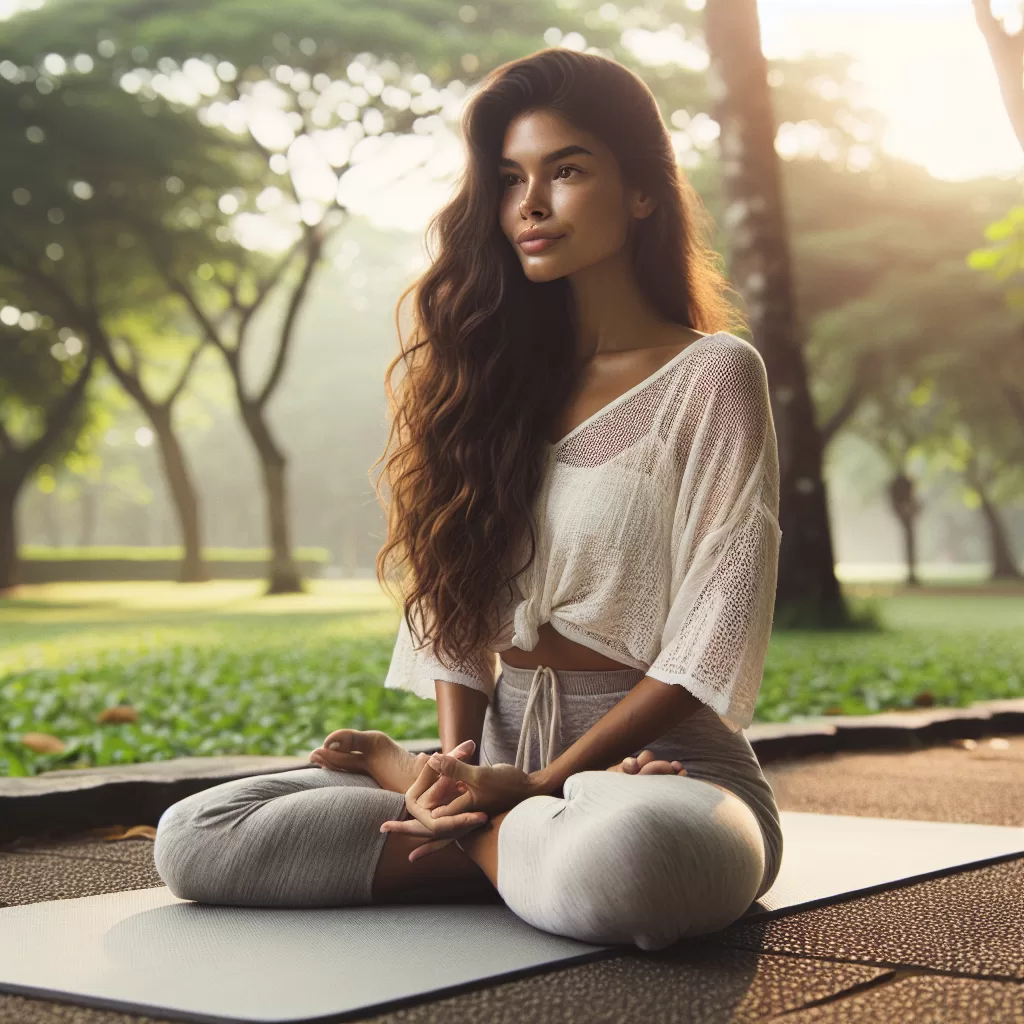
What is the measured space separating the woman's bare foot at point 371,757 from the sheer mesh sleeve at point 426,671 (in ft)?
0.47

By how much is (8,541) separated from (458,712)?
22289 millimetres

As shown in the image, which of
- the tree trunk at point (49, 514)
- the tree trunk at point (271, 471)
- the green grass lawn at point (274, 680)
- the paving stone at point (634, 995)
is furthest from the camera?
the tree trunk at point (49, 514)

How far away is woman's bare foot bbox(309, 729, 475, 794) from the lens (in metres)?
2.88

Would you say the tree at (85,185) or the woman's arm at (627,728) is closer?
the woman's arm at (627,728)

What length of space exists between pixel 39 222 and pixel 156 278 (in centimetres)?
363

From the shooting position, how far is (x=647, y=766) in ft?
8.05

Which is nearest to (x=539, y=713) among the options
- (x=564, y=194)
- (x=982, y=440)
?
(x=564, y=194)

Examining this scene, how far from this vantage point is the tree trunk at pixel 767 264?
10.6 metres

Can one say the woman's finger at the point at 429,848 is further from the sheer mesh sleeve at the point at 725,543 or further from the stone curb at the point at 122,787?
the stone curb at the point at 122,787

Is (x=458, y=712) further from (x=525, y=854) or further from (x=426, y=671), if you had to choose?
(x=525, y=854)

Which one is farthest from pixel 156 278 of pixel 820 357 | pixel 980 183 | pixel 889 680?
pixel 889 680

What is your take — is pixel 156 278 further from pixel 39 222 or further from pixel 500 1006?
pixel 500 1006

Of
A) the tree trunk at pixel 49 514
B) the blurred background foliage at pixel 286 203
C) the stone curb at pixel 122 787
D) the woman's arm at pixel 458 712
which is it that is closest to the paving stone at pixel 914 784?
the stone curb at pixel 122 787

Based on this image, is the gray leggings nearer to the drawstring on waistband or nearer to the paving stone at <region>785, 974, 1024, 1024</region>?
the drawstring on waistband
